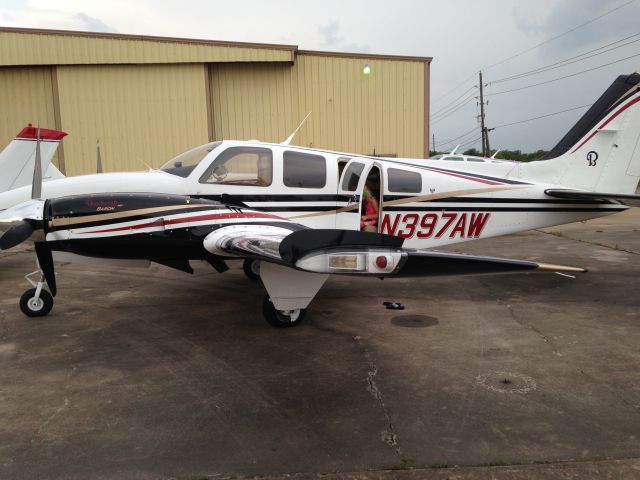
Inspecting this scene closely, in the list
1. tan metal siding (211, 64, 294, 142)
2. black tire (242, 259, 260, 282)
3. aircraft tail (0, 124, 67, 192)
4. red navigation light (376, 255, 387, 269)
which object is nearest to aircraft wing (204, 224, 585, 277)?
red navigation light (376, 255, 387, 269)

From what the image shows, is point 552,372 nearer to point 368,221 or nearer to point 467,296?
point 467,296

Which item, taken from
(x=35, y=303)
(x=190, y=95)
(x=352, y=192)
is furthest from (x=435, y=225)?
(x=190, y=95)

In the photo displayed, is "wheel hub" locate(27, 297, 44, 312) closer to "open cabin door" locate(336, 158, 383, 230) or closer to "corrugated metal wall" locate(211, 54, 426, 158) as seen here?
"open cabin door" locate(336, 158, 383, 230)

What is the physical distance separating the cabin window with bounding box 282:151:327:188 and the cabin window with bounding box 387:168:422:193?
41.4 inches

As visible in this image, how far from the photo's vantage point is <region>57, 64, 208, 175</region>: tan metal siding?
16562 mm

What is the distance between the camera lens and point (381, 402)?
151 inches

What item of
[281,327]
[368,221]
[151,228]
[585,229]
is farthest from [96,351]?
[585,229]

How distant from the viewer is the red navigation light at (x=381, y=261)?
3.89 meters

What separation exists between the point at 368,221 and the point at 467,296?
6.26 feet

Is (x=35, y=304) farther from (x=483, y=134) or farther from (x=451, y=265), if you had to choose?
(x=483, y=134)

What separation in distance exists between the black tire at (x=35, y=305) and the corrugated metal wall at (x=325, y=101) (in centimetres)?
1201

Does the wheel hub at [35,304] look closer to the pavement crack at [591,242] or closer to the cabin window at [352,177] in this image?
the cabin window at [352,177]

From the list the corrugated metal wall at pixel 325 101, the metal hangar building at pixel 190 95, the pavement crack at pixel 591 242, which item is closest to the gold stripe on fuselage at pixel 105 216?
the pavement crack at pixel 591 242

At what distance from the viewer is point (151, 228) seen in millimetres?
5156
